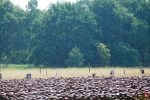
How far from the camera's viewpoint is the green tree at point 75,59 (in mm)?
73375

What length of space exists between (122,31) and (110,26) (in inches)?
99.4

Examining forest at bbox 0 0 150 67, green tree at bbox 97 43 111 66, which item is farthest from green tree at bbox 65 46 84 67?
green tree at bbox 97 43 111 66

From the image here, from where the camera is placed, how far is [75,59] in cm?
7356

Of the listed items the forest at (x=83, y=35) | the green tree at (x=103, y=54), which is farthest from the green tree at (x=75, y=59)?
the green tree at (x=103, y=54)

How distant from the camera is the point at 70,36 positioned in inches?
3184

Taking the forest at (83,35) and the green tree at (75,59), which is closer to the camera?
the green tree at (75,59)

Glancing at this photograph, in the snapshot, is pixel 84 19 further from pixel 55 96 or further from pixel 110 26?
pixel 55 96

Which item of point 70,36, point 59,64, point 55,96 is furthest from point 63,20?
point 55,96

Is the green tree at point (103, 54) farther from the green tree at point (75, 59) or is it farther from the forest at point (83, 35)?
the green tree at point (75, 59)

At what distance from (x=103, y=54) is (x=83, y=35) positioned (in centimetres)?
686

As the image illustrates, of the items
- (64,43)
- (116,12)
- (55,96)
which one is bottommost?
(55,96)

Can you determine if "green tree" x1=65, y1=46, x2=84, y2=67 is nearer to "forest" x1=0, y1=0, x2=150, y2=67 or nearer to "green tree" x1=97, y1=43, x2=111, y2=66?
"forest" x1=0, y1=0, x2=150, y2=67

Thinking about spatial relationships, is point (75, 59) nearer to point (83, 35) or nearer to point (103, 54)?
point (103, 54)

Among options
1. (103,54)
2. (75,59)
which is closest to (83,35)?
(103,54)
